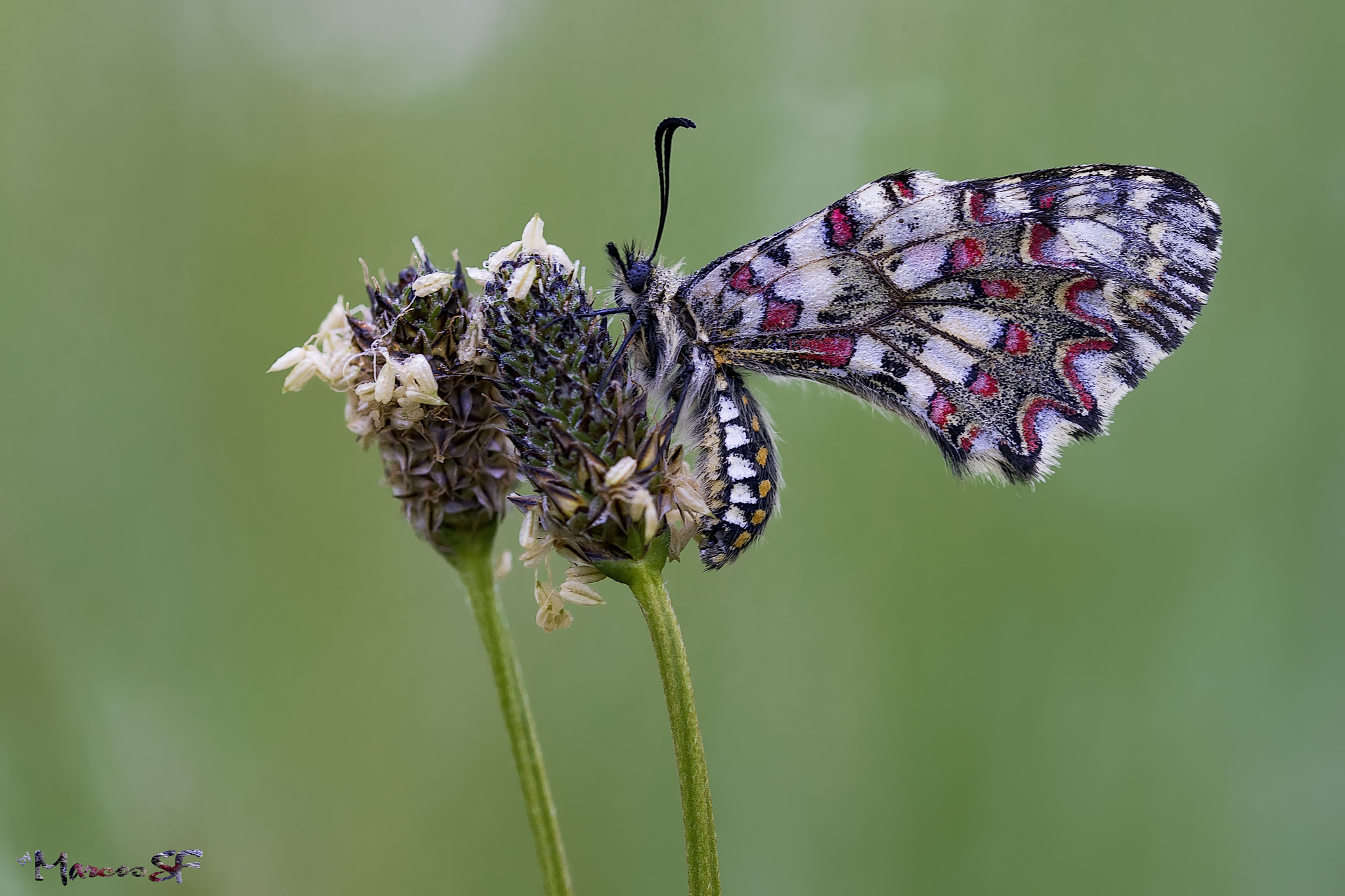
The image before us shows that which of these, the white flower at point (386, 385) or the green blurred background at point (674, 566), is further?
the green blurred background at point (674, 566)

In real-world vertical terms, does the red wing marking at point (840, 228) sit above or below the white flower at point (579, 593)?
above

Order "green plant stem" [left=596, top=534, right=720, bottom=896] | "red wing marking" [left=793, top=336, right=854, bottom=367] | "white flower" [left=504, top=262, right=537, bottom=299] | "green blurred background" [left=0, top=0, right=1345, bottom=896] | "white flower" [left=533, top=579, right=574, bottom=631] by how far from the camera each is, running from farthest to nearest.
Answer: "green blurred background" [left=0, top=0, right=1345, bottom=896] < "red wing marking" [left=793, top=336, right=854, bottom=367] < "white flower" [left=533, top=579, right=574, bottom=631] < "white flower" [left=504, top=262, right=537, bottom=299] < "green plant stem" [left=596, top=534, right=720, bottom=896]

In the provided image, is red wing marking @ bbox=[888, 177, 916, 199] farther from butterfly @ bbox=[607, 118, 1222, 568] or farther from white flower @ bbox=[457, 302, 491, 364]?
white flower @ bbox=[457, 302, 491, 364]

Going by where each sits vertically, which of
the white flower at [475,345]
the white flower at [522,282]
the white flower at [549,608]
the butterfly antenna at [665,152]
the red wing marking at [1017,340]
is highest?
the butterfly antenna at [665,152]

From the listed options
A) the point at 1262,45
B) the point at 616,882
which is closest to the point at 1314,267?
the point at 1262,45

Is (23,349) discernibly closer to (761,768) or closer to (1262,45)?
(761,768)

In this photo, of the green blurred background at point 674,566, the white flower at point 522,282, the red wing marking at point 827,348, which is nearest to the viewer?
the white flower at point 522,282
